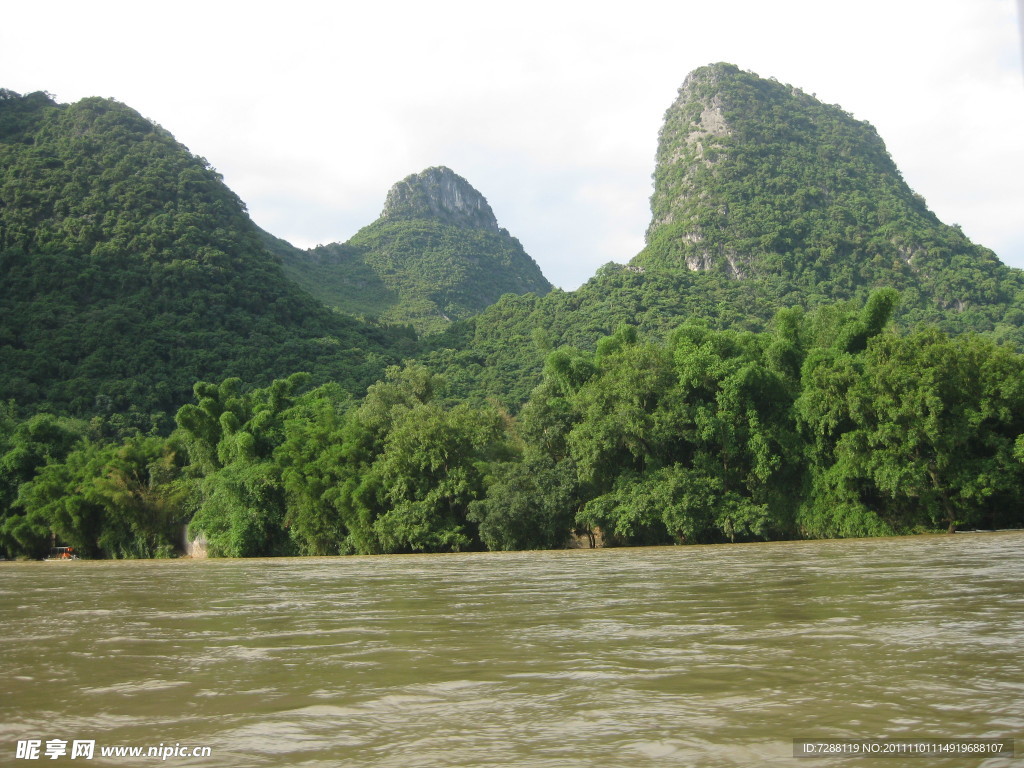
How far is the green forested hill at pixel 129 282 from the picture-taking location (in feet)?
214

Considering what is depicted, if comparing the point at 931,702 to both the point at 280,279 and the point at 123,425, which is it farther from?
the point at 280,279

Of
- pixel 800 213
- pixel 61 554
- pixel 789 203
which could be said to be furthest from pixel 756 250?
pixel 61 554

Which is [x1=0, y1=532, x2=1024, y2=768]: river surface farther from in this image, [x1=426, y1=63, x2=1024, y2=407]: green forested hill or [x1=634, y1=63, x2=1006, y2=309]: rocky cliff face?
[x1=634, y1=63, x2=1006, y2=309]: rocky cliff face

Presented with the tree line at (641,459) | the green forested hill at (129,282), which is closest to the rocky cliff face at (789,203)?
the green forested hill at (129,282)

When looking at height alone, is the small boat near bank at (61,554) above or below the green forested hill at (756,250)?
below

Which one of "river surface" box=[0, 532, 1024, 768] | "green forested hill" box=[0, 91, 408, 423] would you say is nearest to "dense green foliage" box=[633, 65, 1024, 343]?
"green forested hill" box=[0, 91, 408, 423]

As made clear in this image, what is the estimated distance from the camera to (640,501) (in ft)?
94.8

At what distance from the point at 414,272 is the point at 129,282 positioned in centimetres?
8848

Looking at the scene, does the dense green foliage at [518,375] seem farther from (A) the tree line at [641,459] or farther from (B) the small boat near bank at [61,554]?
(B) the small boat near bank at [61,554]

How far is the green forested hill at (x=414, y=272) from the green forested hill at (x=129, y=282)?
3078 centimetres

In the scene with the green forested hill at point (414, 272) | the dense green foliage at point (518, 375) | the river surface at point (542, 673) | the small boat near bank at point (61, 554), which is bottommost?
the small boat near bank at point (61, 554)

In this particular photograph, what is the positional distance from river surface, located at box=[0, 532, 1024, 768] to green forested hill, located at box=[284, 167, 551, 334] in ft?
358

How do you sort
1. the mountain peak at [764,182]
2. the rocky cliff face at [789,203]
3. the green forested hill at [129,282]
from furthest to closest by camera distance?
1. the mountain peak at [764,182]
2. the rocky cliff face at [789,203]
3. the green forested hill at [129,282]

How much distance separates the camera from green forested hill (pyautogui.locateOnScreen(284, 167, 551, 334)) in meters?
142
